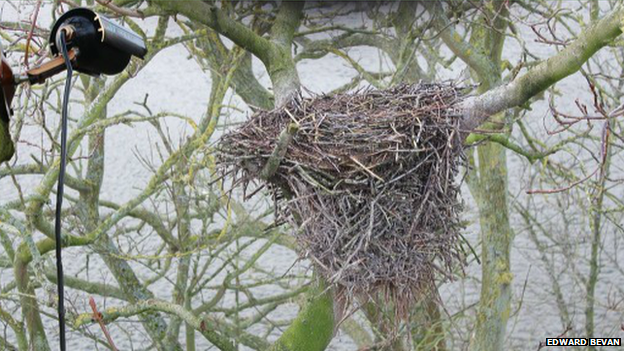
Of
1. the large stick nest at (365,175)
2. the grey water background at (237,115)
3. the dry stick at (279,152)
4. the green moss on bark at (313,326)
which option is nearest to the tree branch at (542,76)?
the large stick nest at (365,175)

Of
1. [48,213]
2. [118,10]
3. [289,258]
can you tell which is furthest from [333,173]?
[289,258]

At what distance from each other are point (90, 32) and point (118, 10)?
75.5 inches

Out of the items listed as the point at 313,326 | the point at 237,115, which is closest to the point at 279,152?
the point at 313,326

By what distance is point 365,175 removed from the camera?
2.76 meters

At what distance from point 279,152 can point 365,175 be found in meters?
0.27

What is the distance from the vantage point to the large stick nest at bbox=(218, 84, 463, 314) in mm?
2730

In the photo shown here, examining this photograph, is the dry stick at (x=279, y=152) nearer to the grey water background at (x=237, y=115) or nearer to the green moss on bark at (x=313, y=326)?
the green moss on bark at (x=313, y=326)

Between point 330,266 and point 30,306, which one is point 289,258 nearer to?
point 30,306

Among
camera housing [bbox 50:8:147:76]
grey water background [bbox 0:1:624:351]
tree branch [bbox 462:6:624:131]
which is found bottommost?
camera housing [bbox 50:8:147:76]

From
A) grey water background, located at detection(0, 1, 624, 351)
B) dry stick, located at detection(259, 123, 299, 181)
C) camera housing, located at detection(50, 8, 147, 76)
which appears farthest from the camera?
grey water background, located at detection(0, 1, 624, 351)

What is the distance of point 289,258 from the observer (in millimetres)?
9266

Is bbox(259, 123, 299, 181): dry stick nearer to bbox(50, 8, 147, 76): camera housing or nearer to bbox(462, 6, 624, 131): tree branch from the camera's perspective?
bbox(462, 6, 624, 131): tree branch

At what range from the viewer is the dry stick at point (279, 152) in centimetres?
266

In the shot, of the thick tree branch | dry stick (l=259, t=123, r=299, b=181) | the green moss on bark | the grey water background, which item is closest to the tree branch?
dry stick (l=259, t=123, r=299, b=181)
